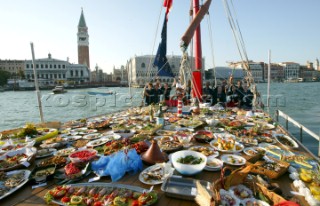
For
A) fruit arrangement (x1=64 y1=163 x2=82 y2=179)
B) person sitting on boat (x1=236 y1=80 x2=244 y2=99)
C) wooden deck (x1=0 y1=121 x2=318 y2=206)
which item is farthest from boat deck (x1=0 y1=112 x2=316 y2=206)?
person sitting on boat (x1=236 y1=80 x2=244 y2=99)

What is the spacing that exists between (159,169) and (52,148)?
7.69ft

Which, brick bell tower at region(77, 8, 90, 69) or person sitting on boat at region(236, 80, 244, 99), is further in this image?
brick bell tower at region(77, 8, 90, 69)

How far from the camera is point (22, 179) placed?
9.20 ft

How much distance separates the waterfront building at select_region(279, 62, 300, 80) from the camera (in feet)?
375

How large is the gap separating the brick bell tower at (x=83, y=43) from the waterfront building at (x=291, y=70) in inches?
4075

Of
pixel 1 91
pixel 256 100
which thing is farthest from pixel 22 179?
pixel 1 91

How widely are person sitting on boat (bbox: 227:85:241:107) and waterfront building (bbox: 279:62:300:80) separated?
124 metres

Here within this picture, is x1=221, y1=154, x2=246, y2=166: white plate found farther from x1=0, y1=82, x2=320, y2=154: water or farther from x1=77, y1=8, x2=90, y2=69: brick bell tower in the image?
x1=77, y1=8, x2=90, y2=69: brick bell tower

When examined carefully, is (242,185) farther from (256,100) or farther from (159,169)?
(256,100)

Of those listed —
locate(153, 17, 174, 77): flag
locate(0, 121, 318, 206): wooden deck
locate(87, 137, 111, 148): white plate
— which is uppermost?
locate(153, 17, 174, 77): flag

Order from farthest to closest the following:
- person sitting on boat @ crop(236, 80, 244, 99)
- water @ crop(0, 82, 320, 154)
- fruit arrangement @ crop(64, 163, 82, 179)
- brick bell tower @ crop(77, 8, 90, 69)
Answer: brick bell tower @ crop(77, 8, 90, 69) < water @ crop(0, 82, 320, 154) < person sitting on boat @ crop(236, 80, 244, 99) < fruit arrangement @ crop(64, 163, 82, 179)

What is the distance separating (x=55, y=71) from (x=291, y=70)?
117905 millimetres

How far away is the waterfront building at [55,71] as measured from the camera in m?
81.7

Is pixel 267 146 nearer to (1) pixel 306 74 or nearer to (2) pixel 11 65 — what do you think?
(2) pixel 11 65
